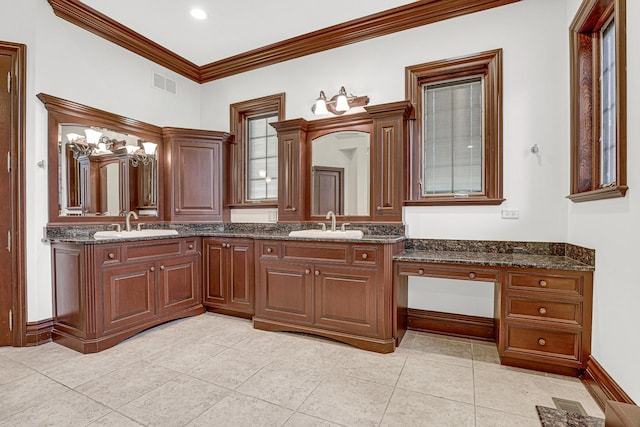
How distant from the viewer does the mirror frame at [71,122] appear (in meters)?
2.89

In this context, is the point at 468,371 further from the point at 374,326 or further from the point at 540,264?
the point at 540,264

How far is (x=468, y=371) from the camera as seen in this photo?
2.28 meters

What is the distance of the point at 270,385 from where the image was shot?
2090 mm

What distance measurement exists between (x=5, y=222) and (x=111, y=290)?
1059 millimetres

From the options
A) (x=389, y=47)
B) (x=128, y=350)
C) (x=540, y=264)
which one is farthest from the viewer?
(x=389, y=47)

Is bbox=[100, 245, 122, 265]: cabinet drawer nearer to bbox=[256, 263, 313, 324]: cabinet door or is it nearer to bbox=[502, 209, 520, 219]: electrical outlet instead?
bbox=[256, 263, 313, 324]: cabinet door

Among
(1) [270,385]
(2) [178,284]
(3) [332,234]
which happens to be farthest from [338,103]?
(1) [270,385]

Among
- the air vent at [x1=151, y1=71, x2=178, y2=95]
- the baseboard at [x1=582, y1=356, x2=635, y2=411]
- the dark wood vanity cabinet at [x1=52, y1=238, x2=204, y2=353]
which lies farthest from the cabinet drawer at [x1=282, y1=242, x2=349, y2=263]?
the air vent at [x1=151, y1=71, x2=178, y2=95]

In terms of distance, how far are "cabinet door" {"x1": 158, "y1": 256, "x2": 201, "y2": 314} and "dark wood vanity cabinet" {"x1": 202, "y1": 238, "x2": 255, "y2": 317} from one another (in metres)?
0.13

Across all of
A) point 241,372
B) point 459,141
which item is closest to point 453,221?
point 459,141

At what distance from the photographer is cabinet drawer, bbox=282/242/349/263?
278 centimetres

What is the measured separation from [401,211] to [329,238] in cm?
81

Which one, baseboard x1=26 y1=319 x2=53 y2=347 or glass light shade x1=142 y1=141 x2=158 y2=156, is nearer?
baseboard x1=26 y1=319 x2=53 y2=347

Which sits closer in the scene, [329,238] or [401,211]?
[329,238]
